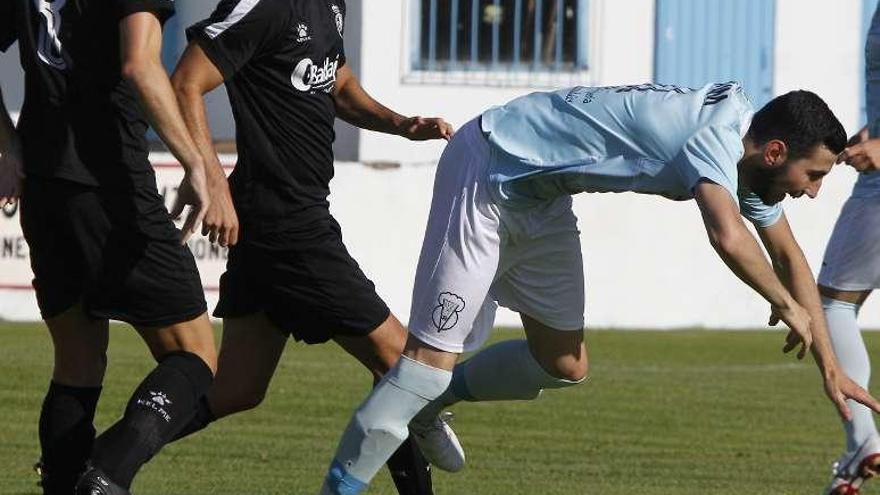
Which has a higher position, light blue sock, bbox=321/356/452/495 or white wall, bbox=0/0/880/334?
light blue sock, bbox=321/356/452/495

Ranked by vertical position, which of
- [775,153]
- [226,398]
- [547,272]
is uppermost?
[775,153]

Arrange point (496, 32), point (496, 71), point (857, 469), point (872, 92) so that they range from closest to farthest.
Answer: point (857, 469), point (872, 92), point (496, 71), point (496, 32)

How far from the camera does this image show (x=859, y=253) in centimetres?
832

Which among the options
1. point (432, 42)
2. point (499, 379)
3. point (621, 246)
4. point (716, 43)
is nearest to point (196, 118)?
point (499, 379)

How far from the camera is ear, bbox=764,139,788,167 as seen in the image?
6275 mm

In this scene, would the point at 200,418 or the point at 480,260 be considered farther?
the point at 200,418

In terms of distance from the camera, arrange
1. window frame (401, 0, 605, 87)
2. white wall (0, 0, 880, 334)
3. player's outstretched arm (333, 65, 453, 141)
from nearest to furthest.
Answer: player's outstretched arm (333, 65, 453, 141), white wall (0, 0, 880, 334), window frame (401, 0, 605, 87)

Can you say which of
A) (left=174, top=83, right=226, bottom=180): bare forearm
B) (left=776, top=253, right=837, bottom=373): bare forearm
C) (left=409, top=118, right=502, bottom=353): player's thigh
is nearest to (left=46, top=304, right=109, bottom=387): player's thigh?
(left=174, top=83, right=226, bottom=180): bare forearm

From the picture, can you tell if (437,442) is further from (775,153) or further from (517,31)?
(517,31)

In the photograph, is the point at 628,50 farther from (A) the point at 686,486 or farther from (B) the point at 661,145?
(B) the point at 661,145

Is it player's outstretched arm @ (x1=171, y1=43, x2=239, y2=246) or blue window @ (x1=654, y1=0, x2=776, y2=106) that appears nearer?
player's outstretched arm @ (x1=171, y1=43, x2=239, y2=246)

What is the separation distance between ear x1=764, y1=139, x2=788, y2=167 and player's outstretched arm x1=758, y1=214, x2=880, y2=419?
0.46 meters

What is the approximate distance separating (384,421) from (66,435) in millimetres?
1012

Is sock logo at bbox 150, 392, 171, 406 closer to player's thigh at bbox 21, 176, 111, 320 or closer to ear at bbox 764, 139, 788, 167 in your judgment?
player's thigh at bbox 21, 176, 111, 320
